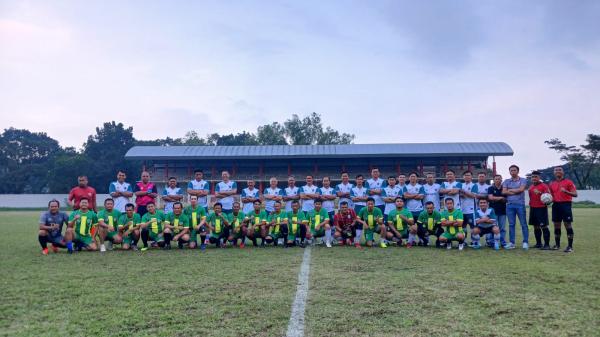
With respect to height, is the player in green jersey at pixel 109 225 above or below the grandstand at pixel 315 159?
below

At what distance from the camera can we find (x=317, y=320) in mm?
3590

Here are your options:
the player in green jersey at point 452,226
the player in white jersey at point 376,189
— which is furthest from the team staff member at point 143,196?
the player in green jersey at point 452,226

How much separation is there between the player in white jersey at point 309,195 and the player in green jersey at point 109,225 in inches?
148

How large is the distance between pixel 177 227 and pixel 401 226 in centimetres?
437

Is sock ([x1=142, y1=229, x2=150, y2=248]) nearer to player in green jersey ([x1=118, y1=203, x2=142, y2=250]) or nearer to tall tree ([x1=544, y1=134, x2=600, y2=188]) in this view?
player in green jersey ([x1=118, y1=203, x2=142, y2=250])

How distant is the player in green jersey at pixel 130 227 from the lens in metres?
8.66

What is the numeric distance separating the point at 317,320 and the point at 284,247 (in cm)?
520

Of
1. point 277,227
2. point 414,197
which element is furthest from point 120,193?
point 414,197

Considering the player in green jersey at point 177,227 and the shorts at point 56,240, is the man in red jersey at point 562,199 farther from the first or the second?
the shorts at point 56,240

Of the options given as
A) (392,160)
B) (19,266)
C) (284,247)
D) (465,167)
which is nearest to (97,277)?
(19,266)

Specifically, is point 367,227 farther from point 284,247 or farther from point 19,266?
point 19,266

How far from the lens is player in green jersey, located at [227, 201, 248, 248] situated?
354 inches

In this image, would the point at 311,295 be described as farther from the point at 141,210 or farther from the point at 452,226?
the point at 141,210

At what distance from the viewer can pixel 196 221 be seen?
29.5ft
